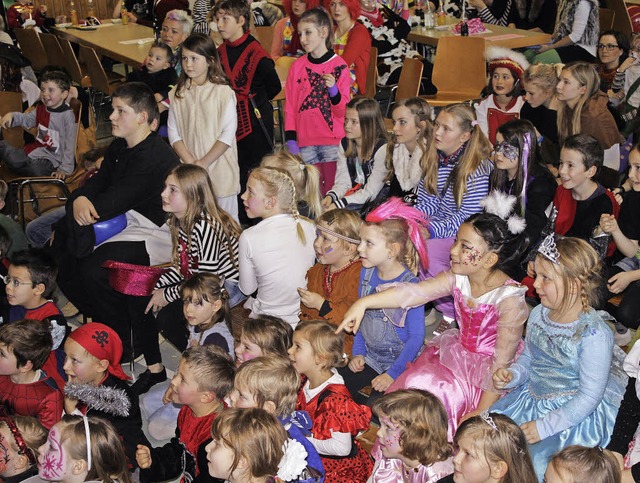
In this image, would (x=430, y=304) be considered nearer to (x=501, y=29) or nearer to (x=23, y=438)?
(x=23, y=438)

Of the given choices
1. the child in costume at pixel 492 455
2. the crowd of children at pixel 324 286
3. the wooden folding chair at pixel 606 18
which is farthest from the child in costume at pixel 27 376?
the wooden folding chair at pixel 606 18

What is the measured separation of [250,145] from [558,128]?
1.99 m

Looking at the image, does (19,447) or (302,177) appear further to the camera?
(302,177)

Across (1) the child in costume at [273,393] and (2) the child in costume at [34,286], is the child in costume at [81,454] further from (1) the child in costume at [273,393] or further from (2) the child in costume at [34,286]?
(2) the child in costume at [34,286]

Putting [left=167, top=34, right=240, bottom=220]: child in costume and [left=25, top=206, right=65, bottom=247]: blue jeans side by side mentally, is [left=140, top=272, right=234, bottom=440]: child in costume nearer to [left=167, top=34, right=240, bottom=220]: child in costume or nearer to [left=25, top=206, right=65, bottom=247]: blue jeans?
[left=167, top=34, right=240, bottom=220]: child in costume

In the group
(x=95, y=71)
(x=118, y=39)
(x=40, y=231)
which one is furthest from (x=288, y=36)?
(x=40, y=231)

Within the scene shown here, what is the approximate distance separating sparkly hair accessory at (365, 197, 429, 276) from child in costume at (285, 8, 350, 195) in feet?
6.03

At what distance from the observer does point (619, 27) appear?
9.15m

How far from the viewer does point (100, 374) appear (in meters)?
3.55

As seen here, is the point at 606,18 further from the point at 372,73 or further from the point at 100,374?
the point at 100,374

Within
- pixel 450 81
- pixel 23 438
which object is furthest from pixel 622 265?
pixel 450 81

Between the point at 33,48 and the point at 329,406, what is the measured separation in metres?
7.04

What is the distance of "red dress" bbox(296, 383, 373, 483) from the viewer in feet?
9.60

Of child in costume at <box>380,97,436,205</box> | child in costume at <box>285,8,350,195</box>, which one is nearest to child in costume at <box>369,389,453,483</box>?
child in costume at <box>380,97,436,205</box>
